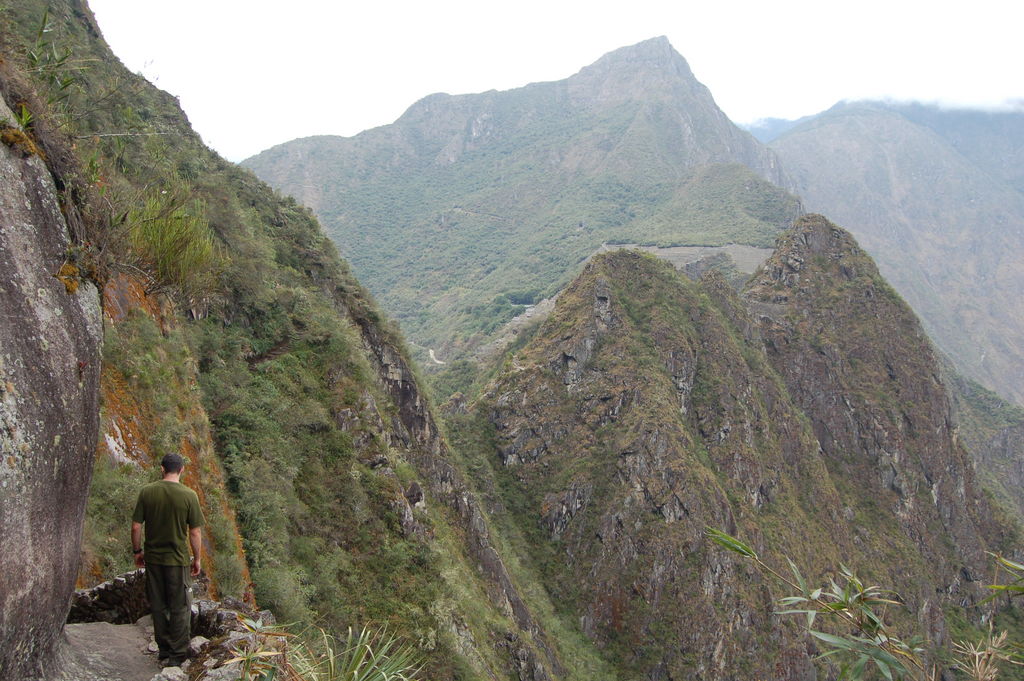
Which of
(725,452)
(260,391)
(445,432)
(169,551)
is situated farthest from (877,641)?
(725,452)

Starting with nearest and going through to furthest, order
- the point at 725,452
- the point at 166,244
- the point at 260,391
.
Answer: the point at 166,244 < the point at 260,391 < the point at 725,452

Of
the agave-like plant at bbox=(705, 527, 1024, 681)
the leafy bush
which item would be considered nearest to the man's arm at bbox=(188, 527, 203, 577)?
the leafy bush

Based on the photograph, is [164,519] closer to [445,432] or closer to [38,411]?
[38,411]

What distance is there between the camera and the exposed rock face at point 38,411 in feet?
14.5

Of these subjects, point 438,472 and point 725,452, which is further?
point 725,452

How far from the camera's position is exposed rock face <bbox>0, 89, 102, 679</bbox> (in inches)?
175

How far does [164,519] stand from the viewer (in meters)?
5.51

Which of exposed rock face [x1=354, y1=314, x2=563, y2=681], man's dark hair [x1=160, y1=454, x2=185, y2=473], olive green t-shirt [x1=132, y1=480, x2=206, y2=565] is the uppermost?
man's dark hair [x1=160, y1=454, x2=185, y2=473]

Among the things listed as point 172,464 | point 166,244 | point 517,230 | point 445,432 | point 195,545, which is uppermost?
point 166,244

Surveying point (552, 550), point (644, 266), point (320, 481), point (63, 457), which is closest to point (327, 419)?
point (320, 481)

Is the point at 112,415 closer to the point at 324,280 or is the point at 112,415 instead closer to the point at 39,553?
the point at 39,553

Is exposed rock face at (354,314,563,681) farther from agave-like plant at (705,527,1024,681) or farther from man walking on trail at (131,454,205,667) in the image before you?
agave-like plant at (705,527,1024,681)

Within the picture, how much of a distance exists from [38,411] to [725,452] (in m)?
48.5

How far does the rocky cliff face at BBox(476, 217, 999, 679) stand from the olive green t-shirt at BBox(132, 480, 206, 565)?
3682cm
